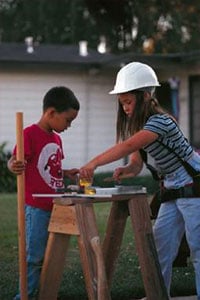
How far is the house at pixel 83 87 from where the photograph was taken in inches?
720

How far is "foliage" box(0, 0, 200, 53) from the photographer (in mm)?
32469

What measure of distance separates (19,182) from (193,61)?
13159mm

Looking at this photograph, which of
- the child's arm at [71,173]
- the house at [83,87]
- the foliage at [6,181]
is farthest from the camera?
the house at [83,87]

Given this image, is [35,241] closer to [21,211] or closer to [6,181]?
[21,211]

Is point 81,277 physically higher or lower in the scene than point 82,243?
lower

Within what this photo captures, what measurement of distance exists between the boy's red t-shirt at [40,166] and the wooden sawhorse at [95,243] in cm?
40

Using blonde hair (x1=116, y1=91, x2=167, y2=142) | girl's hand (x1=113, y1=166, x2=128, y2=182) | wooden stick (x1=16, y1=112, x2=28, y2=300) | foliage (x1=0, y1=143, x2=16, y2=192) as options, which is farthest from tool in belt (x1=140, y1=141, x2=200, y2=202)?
foliage (x1=0, y1=143, x2=16, y2=192)

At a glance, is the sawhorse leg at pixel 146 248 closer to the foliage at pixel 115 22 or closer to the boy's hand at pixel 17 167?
the boy's hand at pixel 17 167

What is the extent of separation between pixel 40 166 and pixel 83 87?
1333 cm

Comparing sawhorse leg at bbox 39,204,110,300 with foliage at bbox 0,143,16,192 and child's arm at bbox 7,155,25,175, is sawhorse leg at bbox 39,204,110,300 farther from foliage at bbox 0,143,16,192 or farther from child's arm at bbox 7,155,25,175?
foliage at bbox 0,143,16,192

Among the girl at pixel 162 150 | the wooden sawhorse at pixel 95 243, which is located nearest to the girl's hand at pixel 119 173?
the girl at pixel 162 150

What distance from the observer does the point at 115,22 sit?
33500mm

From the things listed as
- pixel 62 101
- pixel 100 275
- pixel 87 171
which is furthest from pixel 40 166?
pixel 100 275

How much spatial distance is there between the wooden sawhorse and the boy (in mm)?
294
